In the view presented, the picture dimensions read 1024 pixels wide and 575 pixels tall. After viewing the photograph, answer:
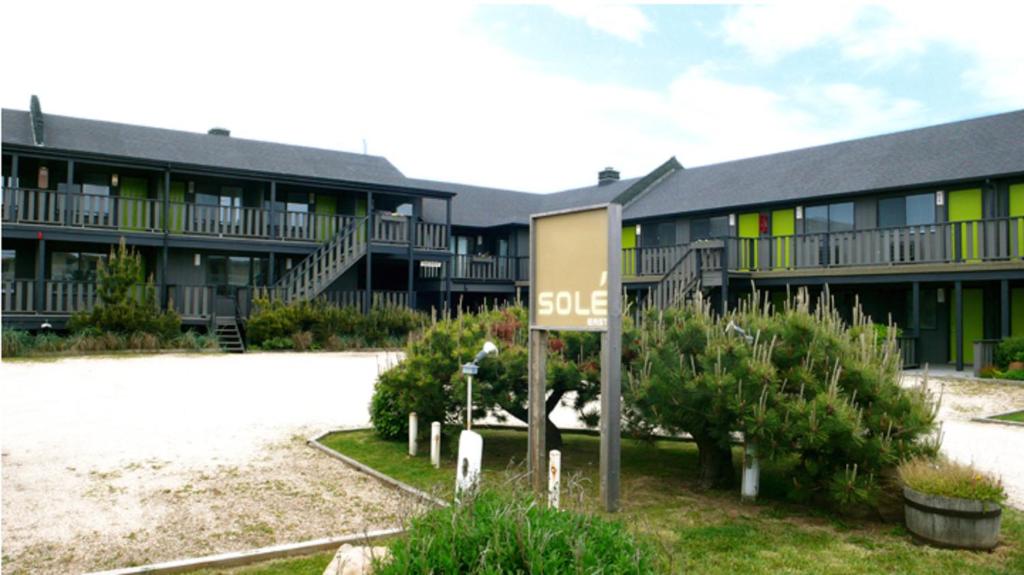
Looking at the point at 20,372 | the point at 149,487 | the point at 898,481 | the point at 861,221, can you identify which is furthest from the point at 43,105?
the point at 898,481

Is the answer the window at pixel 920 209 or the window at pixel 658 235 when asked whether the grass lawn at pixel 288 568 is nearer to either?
the window at pixel 920 209

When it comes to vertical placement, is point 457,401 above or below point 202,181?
below

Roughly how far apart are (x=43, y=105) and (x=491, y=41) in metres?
24.4

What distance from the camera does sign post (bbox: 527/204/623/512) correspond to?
6117 mm

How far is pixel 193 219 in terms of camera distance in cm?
2516

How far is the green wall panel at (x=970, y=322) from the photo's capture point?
2116 centimetres

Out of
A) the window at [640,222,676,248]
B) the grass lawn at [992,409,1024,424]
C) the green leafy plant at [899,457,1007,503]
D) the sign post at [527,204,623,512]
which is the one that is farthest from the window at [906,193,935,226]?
the sign post at [527,204,623,512]

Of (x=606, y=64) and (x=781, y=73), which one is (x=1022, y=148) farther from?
(x=606, y=64)

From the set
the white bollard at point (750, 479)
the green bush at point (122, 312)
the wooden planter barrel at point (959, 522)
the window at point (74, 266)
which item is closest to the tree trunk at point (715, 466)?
the white bollard at point (750, 479)

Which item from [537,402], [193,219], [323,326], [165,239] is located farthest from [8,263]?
[537,402]

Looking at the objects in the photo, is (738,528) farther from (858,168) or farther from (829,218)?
(858,168)

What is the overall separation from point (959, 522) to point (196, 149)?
1123 inches

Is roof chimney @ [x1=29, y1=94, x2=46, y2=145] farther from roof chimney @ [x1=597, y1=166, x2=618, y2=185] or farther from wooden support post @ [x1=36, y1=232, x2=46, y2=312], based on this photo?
roof chimney @ [x1=597, y1=166, x2=618, y2=185]

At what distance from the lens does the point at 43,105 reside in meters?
27.4
